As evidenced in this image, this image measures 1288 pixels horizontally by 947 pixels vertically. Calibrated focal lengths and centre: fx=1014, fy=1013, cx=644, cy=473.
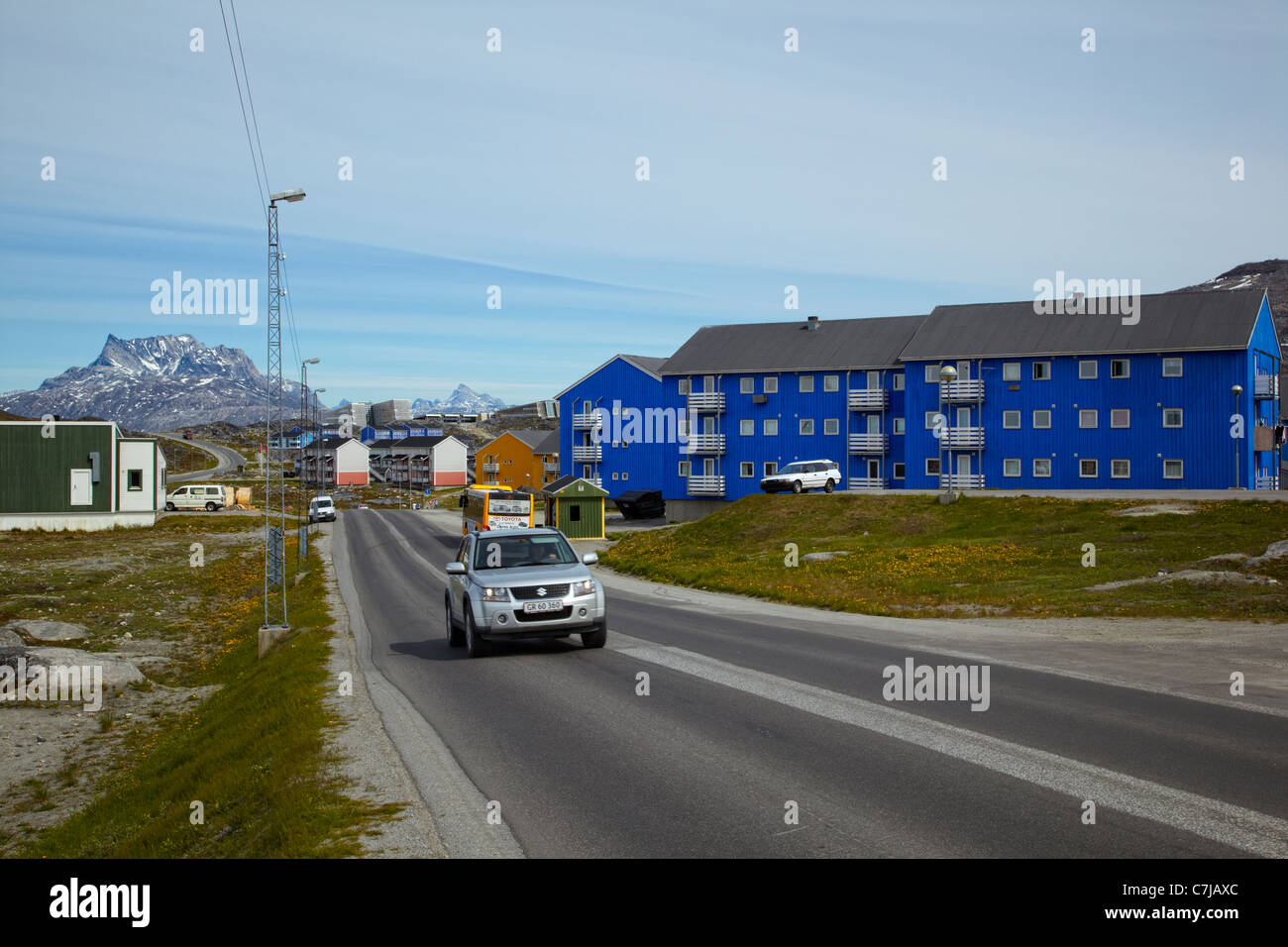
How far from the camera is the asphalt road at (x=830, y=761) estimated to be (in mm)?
6523

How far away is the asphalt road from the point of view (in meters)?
6.52

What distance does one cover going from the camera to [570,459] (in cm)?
7981

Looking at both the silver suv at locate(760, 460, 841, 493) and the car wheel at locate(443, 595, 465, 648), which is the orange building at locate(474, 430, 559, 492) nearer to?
the silver suv at locate(760, 460, 841, 493)

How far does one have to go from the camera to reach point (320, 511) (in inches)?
3292

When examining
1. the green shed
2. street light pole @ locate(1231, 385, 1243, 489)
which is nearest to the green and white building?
the green shed

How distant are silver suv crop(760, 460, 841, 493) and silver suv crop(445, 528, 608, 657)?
40.3 metres

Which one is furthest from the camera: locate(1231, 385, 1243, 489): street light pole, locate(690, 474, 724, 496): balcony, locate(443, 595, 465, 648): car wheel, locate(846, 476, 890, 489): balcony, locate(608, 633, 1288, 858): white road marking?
locate(690, 474, 724, 496): balcony

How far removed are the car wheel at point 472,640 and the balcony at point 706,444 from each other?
5516 cm

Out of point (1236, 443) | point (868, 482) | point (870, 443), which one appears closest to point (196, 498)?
point (868, 482)

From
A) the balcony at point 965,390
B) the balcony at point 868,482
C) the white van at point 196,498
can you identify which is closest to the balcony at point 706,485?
the balcony at point 868,482

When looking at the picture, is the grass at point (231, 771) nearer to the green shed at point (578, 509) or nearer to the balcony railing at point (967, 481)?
the green shed at point (578, 509)

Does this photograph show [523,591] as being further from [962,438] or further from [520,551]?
[962,438]

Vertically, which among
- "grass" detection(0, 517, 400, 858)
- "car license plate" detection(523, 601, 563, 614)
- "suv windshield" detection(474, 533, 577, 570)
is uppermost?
"suv windshield" detection(474, 533, 577, 570)

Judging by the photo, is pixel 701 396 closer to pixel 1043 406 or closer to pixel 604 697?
pixel 1043 406
